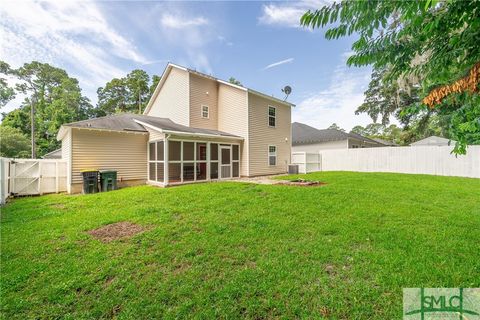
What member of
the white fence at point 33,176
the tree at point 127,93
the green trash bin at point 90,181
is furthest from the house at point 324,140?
the tree at point 127,93

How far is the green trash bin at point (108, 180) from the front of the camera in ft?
30.4

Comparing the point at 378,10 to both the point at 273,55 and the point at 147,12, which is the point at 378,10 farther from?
the point at 273,55

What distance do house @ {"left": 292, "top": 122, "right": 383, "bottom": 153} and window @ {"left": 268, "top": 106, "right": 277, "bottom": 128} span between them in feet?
24.5

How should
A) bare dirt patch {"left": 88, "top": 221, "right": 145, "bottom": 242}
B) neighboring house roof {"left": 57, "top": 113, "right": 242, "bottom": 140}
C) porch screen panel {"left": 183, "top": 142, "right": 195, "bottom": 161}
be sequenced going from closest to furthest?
bare dirt patch {"left": 88, "top": 221, "right": 145, "bottom": 242}, neighboring house roof {"left": 57, "top": 113, "right": 242, "bottom": 140}, porch screen panel {"left": 183, "top": 142, "right": 195, "bottom": 161}

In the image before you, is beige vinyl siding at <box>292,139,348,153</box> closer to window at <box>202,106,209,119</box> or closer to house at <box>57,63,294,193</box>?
house at <box>57,63,294,193</box>

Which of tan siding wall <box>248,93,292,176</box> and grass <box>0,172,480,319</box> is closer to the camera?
grass <box>0,172,480,319</box>

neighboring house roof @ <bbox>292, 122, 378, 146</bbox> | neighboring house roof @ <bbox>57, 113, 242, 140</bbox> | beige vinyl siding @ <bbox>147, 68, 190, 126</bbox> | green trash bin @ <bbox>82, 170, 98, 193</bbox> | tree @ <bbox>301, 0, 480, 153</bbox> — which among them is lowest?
green trash bin @ <bbox>82, 170, 98, 193</bbox>

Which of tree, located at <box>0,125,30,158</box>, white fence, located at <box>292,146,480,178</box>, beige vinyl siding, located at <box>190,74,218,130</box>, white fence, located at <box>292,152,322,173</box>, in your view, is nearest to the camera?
white fence, located at <box>292,146,480,178</box>

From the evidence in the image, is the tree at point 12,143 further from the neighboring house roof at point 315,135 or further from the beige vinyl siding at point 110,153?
the neighboring house roof at point 315,135

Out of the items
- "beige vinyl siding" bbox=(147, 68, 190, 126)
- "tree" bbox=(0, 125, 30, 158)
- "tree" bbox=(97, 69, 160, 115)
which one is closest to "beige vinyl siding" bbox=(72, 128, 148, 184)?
"beige vinyl siding" bbox=(147, 68, 190, 126)

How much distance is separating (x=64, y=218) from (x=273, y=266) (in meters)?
5.29

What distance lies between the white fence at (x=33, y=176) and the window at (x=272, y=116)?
11117 millimetres

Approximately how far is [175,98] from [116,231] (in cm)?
1133

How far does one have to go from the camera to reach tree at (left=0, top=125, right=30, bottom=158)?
22422 mm
